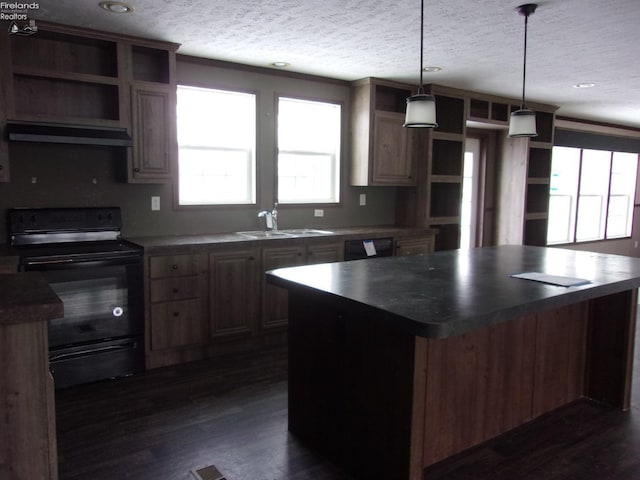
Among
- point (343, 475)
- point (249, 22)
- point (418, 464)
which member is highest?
point (249, 22)

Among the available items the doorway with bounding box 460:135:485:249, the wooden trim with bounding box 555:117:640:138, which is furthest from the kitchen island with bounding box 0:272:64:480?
the wooden trim with bounding box 555:117:640:138

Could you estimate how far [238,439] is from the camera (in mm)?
2559

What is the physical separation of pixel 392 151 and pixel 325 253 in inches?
53.9

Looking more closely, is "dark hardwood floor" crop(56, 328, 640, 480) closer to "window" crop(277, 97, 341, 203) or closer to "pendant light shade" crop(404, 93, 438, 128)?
"pendant light shade" crop(404, 93, 438, 128)

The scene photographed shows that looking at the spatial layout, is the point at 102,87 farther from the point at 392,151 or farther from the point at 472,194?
the point at 472,194

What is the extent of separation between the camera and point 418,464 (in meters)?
2.03

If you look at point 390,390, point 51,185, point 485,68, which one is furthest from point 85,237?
point 485,68

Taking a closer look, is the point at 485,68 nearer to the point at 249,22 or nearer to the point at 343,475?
the point at 249,22

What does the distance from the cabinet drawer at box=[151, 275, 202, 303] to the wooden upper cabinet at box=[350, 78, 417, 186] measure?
201cm

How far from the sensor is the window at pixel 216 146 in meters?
4.16

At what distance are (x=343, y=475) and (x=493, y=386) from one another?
863 millimetres

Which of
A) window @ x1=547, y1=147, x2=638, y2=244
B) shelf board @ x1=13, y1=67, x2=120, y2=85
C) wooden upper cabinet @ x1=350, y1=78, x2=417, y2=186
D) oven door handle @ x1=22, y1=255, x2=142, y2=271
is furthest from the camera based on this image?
window @ x1=547, y1=147, x2=638, y2=244

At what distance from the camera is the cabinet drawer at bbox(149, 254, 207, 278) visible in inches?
136
